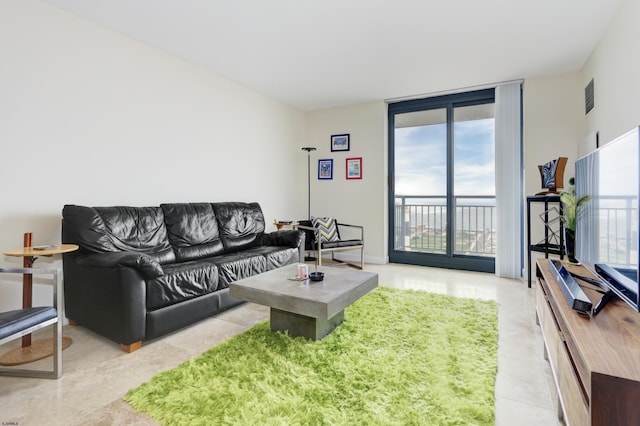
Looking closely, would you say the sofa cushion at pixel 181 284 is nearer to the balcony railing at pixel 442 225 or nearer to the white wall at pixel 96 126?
the white wall at pixel 96 126

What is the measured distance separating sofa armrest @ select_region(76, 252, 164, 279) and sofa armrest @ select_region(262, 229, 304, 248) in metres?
1.74

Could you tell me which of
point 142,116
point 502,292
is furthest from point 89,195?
point 502,292

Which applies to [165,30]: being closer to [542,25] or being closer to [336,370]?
[336,370]

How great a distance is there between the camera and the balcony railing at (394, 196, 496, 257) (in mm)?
4938

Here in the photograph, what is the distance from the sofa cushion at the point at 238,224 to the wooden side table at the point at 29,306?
5.01 feet

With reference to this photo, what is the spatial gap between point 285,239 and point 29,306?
2356 mm

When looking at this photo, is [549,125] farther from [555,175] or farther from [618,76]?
[618,76]

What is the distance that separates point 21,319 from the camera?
166 centimetres


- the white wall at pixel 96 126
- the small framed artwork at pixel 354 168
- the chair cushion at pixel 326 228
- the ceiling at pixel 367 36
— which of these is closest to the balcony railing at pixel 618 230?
the ceiling at pixel 367 36

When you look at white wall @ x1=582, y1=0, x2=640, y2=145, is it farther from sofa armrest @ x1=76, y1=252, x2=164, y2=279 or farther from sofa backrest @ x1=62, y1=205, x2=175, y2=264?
sofa backrest @ x1=62, y1=205, x2=175, y2=264

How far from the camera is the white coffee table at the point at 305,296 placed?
200 cm

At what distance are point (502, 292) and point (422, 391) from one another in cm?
242

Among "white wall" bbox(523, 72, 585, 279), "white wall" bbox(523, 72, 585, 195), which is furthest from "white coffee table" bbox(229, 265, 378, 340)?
"white wall" bbox(523, 72, 585, 195)

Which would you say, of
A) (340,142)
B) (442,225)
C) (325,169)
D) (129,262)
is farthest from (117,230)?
(442,225)
